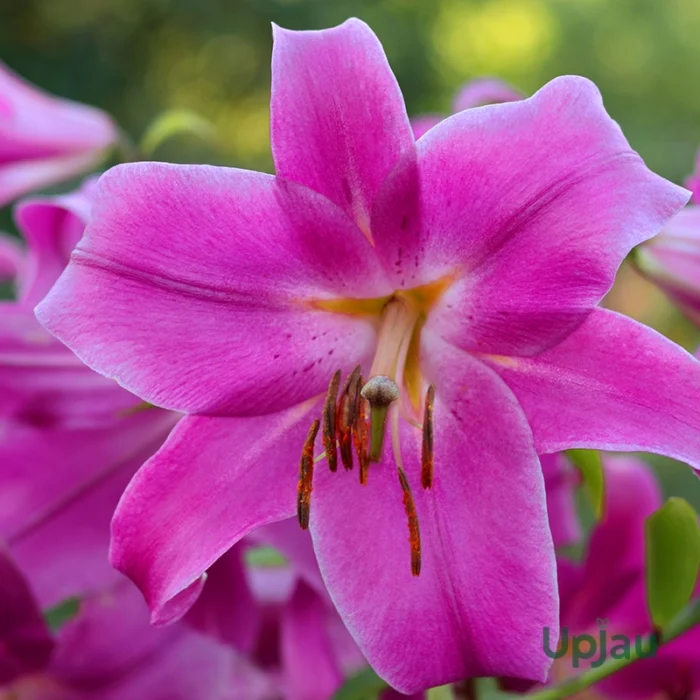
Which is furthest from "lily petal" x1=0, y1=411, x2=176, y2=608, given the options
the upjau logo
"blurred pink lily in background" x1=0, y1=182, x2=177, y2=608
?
the upjau logo

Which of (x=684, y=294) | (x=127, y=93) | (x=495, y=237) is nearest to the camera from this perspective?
(x=495, y=237)

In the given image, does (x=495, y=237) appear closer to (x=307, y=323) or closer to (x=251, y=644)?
(x=307, y=323)

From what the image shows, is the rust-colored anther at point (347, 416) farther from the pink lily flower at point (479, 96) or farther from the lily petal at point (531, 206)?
the pink lily flower at point (479, 96)

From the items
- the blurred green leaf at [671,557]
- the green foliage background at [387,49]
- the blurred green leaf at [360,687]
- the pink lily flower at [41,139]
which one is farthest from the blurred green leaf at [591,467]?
the green foliage background at [387,49]

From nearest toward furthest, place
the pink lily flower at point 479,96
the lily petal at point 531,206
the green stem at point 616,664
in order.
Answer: the lily petal at point 531,206 < the green stem at point 616,664 < the pink lily flower at point 479,96

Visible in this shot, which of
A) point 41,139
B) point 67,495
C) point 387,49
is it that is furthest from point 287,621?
point 387,49

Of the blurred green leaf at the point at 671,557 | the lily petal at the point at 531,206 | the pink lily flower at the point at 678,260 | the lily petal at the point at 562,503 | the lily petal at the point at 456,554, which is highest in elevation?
the lily petal at the point at 531,206

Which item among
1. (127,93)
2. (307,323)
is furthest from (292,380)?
(127,93)
